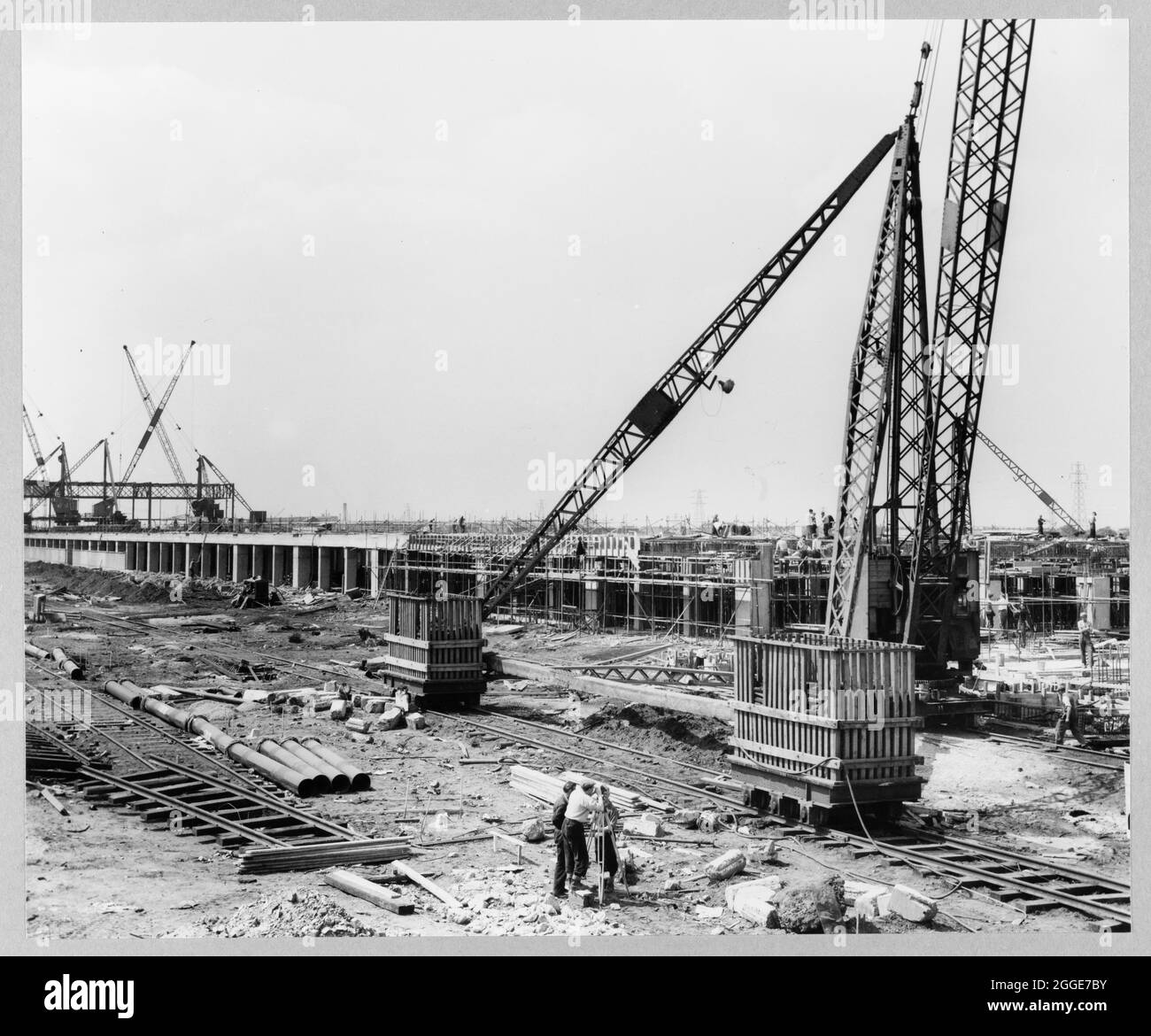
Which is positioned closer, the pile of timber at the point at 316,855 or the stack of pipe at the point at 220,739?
the pile of timber at the point at 316,855

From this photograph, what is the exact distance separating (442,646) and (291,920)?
10601mm

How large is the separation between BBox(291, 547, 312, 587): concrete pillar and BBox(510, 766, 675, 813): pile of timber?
37.5m

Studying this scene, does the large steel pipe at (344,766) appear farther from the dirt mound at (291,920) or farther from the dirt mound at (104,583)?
the dirt mound at (104,583)

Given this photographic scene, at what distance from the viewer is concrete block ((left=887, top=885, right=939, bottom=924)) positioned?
1139 cm

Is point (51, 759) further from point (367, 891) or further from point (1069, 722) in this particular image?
point (1069, 722)

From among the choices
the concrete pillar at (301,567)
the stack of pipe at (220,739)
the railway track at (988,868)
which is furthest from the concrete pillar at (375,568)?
the railway track at (988,868)

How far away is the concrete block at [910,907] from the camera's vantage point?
11.4 metres

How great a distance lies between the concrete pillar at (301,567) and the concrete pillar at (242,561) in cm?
229

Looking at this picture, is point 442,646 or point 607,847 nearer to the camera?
point 607,847

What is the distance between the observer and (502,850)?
1319 centimetres

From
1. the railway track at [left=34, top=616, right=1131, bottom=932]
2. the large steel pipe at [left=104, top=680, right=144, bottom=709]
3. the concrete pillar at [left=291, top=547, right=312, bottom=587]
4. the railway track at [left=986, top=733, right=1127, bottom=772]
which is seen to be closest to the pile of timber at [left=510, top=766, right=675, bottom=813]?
the railway track at [left=34, top=616, right=1131, bottom=932]

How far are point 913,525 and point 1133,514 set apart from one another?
31.9 ft

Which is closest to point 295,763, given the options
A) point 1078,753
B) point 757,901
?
point 757,901
